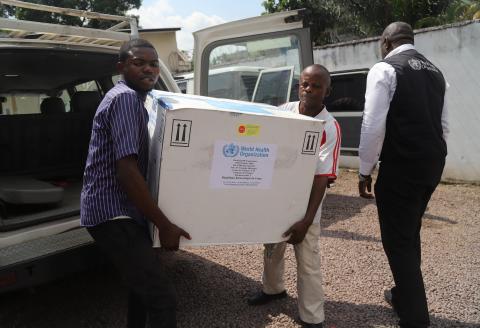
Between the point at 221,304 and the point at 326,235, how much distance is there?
1.90 m

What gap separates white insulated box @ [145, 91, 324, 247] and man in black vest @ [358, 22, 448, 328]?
24.3 inches

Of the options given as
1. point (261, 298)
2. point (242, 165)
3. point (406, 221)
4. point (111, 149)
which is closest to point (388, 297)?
point (406, 221)

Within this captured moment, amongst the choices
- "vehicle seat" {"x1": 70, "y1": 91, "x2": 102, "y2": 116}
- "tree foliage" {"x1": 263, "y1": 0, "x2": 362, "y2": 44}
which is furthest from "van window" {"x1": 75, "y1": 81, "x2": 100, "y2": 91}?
"tree foliage" {"x1": 263, "y1": 0, "x2": 362, "y2": 44}

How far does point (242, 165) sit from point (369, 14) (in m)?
11.2

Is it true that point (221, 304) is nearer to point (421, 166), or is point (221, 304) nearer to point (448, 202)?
point (421, 166)

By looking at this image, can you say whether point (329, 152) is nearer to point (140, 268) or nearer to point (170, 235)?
point (170, 235)

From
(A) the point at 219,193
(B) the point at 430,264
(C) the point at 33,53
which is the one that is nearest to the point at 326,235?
(B) the point at 430,264

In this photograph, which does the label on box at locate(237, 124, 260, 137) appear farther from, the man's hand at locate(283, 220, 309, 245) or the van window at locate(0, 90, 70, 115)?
the van window at locate(0, 90, 70, 115)

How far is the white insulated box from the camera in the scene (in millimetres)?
1887

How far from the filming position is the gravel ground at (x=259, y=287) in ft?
9.31

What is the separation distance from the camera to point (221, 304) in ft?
9.93

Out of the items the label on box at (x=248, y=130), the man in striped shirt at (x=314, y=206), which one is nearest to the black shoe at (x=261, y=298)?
the man in striped shirt at (x=314, y=206)

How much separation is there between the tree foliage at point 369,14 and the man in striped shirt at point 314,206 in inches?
309

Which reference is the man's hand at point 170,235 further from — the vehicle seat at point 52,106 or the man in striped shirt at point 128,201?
the vehicle seat at point 52,106
